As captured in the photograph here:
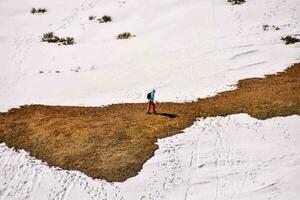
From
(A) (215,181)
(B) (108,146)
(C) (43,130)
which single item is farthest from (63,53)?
(A) (215,181)

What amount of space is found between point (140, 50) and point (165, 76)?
4972 mm

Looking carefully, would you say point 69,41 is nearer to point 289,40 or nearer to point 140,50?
point 140,50

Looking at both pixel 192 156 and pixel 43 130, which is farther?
pixel 43 130

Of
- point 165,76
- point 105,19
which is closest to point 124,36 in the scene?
point 105,19

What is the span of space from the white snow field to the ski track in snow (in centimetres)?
5

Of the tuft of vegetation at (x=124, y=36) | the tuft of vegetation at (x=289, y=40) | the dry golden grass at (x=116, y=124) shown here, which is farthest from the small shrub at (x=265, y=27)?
the tuft of vegetation at (x=124, y=36)

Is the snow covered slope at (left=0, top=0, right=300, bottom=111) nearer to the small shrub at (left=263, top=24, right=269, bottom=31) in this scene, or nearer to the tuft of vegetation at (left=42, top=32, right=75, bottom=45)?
the small shrub at (left=263, top=24, right=269, bottom=31)

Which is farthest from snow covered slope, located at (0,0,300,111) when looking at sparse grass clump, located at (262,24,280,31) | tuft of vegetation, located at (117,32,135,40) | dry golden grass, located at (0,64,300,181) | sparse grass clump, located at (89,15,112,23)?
dry golden grass, located at (0,64,300,181)

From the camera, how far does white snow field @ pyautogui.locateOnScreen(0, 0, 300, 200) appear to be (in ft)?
60.6

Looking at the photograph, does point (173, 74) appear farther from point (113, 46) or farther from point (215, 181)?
point (215, 181)

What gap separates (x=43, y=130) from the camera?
22.7 m

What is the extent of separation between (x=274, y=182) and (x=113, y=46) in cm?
2037

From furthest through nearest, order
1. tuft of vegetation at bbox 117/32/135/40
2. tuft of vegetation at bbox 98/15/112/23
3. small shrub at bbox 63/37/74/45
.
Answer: tuft of vegetation at bbox 98/15/112/23 → tuft of vegetation at bbox 117/32/135/40 → small shrub at bbox 63/37/74/45

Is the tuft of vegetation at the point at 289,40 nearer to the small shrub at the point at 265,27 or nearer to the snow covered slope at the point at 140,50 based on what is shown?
the snow covered slope at the point at 140,50
